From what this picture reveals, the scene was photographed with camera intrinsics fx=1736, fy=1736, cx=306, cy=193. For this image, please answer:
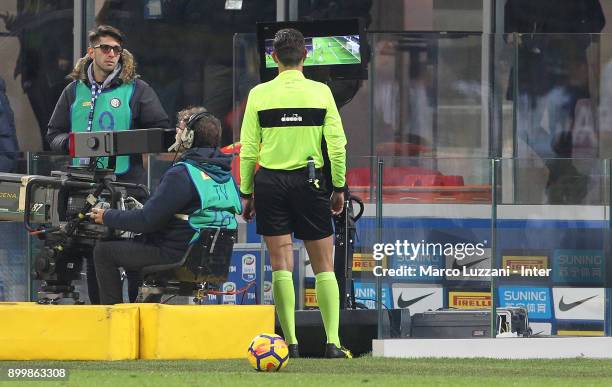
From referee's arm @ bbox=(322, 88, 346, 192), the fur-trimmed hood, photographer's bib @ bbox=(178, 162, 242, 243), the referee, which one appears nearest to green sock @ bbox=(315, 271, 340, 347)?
the referee

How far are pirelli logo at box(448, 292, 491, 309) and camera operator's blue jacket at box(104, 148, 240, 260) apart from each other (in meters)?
1.64

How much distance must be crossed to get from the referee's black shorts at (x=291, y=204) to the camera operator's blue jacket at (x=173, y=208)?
343mm

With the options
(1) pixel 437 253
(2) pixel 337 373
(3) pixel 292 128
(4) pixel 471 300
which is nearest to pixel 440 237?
(1) pixel 437 253

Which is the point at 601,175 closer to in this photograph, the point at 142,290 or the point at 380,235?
the point at 380,235

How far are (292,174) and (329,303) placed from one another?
0.72 metres

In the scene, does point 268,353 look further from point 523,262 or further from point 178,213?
point 523,262

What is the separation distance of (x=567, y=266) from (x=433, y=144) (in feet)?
8.71

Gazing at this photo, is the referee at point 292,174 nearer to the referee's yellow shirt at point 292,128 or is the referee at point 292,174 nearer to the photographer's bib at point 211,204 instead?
the referee's yellow shirt at point 292,128

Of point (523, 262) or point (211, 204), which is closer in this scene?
point (211, 204)

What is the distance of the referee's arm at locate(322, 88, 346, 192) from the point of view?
30.1ft

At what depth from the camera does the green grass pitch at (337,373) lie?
25.0 feet

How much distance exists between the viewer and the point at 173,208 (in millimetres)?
9305

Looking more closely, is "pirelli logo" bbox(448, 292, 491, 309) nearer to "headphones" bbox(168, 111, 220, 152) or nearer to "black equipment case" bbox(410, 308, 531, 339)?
"black equipment case" bbox(410, 308, 531, 339)

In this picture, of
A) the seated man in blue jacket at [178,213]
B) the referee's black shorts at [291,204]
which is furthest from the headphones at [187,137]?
the referee's black shorts at [291,204]
